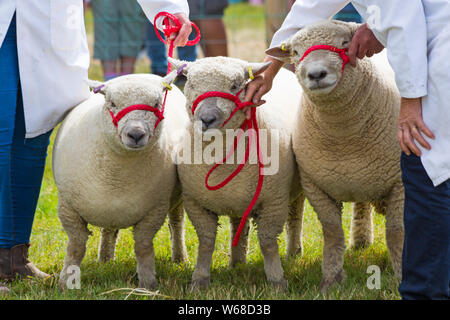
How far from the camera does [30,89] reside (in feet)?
12.0

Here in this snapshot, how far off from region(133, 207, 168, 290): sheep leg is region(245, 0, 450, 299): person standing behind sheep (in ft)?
4.43

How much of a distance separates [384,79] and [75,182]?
166 cm

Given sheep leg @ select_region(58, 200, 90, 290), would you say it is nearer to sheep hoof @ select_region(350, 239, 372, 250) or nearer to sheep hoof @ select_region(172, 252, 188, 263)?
sheep hoof @ select_region(172, 252, 188, 263)

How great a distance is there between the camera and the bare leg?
8.15 meters

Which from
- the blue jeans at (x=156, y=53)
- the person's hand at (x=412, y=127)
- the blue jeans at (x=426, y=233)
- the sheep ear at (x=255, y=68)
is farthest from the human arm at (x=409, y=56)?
the blue jeans at (x=156, y=53)

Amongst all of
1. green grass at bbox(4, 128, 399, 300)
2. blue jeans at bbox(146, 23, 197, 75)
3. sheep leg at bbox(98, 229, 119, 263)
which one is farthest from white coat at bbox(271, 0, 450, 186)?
blue jeans at bbox(146, 23, 197, 75)

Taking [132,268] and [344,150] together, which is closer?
[344,150]

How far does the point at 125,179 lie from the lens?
354 cm

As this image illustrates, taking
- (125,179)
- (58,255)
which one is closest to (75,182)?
(125,179)

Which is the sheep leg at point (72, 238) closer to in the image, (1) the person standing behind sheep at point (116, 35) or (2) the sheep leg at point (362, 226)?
(2) the sheep leg at point (362, 226)

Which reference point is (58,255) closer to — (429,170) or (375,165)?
(375,165)

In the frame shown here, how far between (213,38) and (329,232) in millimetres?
4933

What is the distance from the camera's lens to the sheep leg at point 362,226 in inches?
175
